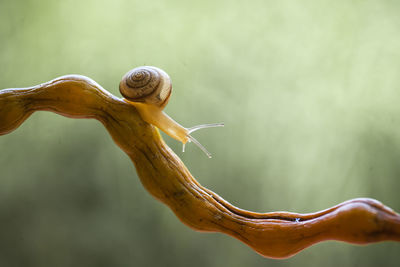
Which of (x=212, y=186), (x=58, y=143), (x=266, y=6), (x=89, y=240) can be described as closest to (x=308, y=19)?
(x=266, y=6)

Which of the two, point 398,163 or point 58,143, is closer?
point 58,143

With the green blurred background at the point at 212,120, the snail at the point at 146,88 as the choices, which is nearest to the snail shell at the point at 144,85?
the snail at the point at 146,88

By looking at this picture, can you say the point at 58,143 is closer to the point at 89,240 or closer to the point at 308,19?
the point at 89,240

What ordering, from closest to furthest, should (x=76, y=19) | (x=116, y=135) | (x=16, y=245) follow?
(x=116, y=135) → (x=16, y=245) → (x=76, y=19)

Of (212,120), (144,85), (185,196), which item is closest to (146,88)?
(144,85)

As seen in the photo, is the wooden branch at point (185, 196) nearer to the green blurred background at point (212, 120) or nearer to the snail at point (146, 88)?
the snail at point (146, 88)

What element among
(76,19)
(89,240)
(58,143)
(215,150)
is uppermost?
(76,19)

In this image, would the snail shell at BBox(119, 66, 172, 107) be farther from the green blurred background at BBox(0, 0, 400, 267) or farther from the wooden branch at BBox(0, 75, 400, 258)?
the green blurred background at BBox(0, 0, 400, 267)

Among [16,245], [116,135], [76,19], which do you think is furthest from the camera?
[76,19]
